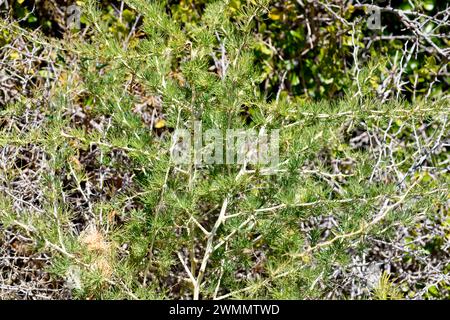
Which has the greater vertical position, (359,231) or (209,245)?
(359,231)

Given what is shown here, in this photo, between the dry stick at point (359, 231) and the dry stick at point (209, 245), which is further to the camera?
the dry stick at point (209, 245)

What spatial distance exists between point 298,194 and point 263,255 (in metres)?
0.73

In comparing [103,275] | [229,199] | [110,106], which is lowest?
[103,275]

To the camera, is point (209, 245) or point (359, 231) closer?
point (359, 231)

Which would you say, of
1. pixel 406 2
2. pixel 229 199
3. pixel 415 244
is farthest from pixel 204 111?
pixel 406 2

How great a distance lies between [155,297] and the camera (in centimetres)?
267

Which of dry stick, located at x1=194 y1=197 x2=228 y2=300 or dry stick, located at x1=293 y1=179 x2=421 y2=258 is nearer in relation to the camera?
dry stick, located at x1=293 y1=179 x2=421 y2=258

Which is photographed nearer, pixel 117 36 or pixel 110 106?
pixel 110 106

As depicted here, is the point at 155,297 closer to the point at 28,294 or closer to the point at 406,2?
the point at 28,294

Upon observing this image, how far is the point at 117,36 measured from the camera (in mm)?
3693
